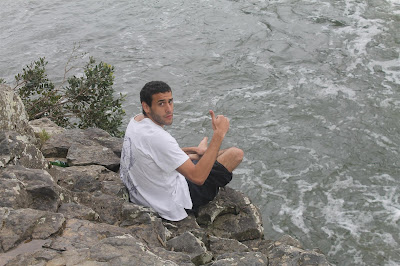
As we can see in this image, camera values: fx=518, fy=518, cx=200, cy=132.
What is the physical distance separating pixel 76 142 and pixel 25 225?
3.32m

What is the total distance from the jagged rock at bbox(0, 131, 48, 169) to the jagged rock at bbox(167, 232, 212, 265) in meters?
1.75

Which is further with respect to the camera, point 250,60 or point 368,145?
point 250,60

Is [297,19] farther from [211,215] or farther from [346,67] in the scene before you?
[211,215]

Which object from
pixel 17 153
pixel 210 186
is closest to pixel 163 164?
pixel 210 186

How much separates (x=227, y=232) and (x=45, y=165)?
2.17 meters

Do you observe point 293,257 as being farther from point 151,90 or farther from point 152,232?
point 151,90

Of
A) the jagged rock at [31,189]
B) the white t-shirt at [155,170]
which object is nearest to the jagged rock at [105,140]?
the white t-shirt at [155,170]

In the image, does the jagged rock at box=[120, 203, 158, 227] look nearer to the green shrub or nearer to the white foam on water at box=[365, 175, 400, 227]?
the white foam on water at box=[365, 175, 400, 227]

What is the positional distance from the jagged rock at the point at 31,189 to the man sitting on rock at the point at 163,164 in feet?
3.05

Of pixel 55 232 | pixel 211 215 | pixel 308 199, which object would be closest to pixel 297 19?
pixel 308 199

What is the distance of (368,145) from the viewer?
923cm

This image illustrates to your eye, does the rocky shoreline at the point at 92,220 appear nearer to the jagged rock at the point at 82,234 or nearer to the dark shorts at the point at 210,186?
the jagged rock at the point at 82,234

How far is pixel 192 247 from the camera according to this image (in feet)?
15.5

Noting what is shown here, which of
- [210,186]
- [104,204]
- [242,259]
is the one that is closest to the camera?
[242,259]
